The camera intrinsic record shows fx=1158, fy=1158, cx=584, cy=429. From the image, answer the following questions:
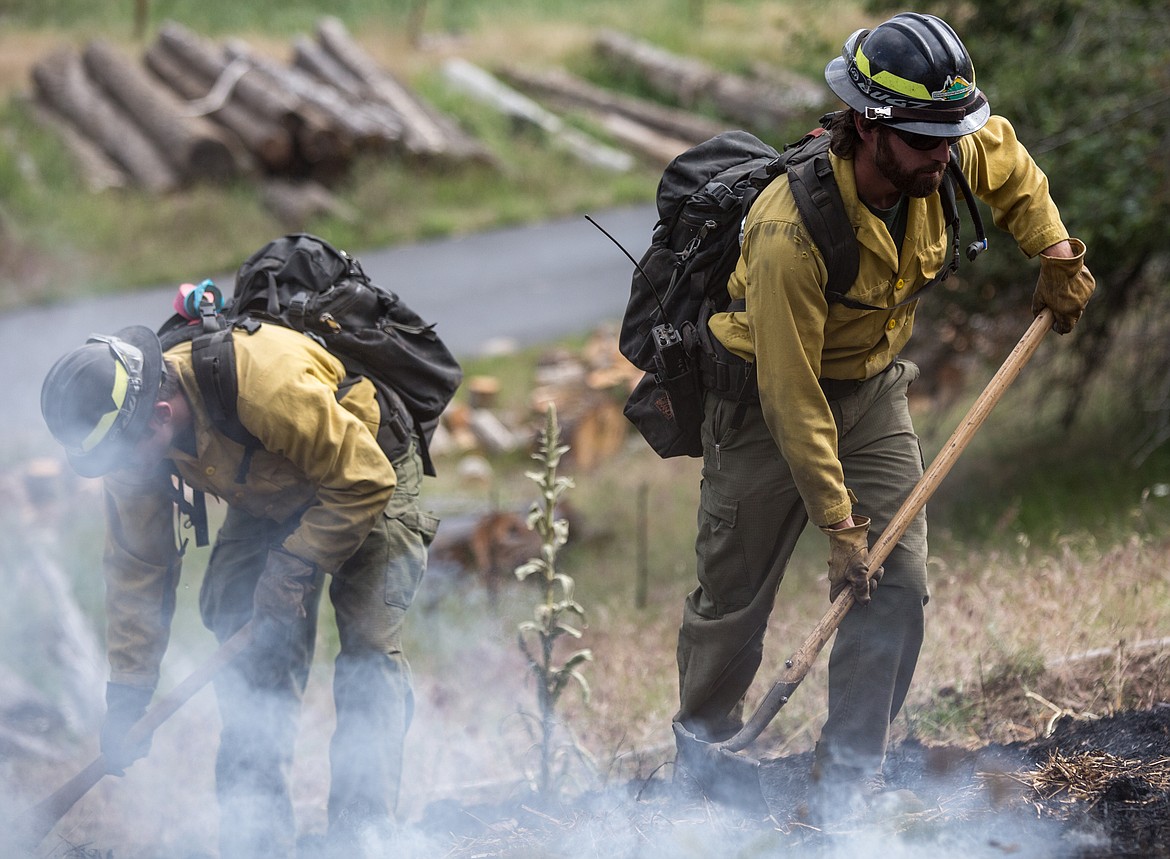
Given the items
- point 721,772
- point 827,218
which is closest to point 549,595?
point 721,772

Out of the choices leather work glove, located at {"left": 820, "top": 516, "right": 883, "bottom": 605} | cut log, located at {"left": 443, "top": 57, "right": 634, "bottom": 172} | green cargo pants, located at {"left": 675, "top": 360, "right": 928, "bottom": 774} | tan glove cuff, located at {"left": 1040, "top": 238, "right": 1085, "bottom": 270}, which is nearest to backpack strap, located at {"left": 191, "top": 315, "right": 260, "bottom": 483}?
green cargo pants, located at {"left": 675, "top": 360, "right": 928, "bottom": 774}

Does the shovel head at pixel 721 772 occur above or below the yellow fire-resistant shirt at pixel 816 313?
below

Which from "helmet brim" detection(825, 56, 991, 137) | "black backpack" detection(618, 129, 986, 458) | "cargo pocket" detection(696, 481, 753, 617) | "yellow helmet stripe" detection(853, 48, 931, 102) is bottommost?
"cargo pocket" detection(696, 481, 753, 617)

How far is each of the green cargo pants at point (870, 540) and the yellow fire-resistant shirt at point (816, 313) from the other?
190 mm

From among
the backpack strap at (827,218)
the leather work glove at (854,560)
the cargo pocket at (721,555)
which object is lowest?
the cargo pocket at (721,555)

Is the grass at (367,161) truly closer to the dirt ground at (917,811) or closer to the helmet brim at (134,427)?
the dirt ground at (917,811)

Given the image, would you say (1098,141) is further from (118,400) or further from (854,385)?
(118,400)

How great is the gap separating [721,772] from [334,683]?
4.29ft

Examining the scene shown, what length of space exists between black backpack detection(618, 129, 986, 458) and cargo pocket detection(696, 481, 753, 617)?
25 cm

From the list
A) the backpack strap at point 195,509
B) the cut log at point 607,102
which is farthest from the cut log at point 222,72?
the backpack strap at point 195,509

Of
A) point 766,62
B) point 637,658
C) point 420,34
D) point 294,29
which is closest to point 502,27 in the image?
point 420,34

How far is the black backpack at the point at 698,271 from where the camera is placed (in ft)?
9.99

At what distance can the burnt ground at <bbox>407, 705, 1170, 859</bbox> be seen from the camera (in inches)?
122

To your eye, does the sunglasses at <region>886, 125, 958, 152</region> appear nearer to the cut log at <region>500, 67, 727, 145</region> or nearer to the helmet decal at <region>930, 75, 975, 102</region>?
the helmet decal at <region>930, 75, 975, 102</region>
